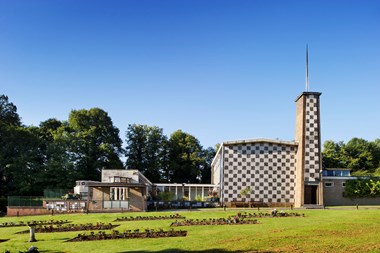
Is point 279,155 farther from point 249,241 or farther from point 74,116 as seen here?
point 74,116

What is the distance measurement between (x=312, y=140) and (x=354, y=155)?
33.9 metres

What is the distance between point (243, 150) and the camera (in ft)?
127

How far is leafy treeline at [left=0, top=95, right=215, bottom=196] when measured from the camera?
2106 inches

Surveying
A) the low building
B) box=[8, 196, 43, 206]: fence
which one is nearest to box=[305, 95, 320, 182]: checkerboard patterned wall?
the low building

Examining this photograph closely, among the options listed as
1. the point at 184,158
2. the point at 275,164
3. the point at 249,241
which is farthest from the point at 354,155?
the point at 249,241

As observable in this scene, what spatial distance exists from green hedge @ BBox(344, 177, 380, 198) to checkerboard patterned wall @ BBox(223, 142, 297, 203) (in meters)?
5.88

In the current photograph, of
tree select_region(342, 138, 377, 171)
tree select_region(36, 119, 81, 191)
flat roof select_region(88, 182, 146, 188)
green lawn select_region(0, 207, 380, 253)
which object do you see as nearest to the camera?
green lawn select_region(0, 207, 380, 253)

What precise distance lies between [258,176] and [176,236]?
22.6 metres

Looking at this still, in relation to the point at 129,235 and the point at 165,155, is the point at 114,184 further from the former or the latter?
the point at 165,155

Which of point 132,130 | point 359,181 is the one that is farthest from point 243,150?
point 132,130

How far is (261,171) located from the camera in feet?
126

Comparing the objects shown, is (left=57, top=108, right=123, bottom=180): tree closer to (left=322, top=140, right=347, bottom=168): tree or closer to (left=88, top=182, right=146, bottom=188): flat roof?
(left=88, top=182, right=146, bottom=188): flat roof

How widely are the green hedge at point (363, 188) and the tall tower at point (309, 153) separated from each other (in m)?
3.60

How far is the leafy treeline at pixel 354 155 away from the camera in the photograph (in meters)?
65.1
